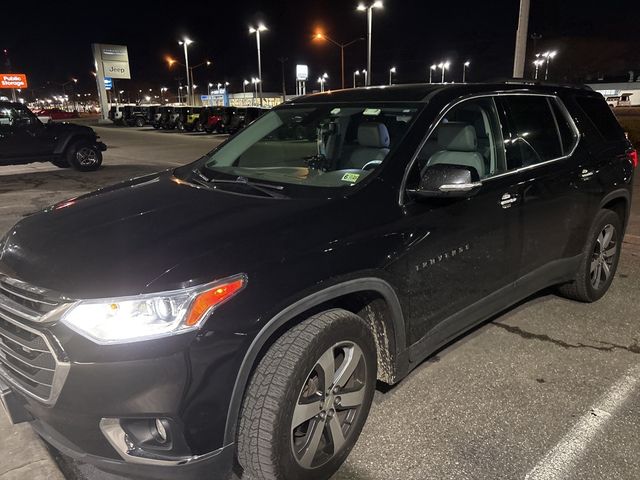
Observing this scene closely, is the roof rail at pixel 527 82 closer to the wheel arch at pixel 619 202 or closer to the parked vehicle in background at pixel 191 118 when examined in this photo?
the wheel arch at pixel 619 202

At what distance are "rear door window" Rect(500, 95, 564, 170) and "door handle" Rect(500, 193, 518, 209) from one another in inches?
8.5

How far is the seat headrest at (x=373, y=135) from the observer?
3098 mm

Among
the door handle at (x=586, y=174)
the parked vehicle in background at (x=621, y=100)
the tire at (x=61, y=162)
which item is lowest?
the tire at (x=61, y=162)

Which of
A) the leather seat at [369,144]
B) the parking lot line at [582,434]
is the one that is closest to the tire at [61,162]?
the leather seat at [369,144]

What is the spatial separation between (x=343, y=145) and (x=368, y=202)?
1254 mm

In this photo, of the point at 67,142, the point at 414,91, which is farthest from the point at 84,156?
the point at 414,91

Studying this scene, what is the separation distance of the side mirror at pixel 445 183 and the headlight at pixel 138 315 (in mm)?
1238

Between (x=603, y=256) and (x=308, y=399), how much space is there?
321 centimetres

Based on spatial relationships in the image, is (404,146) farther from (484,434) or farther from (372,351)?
(484,434)

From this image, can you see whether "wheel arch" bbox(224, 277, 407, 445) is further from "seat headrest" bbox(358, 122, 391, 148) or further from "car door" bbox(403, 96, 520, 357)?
"seat headrest" bbox(358, 122, 391, 148)

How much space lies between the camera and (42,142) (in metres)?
12.4

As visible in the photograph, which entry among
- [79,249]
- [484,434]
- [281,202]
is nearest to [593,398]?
[484,434]

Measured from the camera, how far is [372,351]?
8.03 feet

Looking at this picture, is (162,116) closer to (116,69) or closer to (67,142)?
(67,142)
